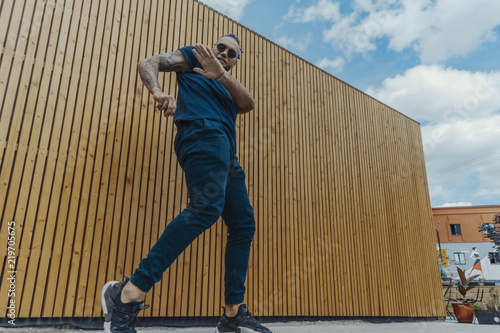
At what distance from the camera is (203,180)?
1.36 metres

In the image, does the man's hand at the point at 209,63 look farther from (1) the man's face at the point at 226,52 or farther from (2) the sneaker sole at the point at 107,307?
(2) the sneaker sole at the point at 107,307

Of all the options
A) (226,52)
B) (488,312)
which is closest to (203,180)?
(226,52)

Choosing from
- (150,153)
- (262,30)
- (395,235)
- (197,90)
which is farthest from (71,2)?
(395,235)

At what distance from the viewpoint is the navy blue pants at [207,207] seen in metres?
1.23

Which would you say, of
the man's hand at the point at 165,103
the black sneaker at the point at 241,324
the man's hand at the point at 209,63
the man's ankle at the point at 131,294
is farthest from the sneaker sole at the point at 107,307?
the man's hand at the point at 209,63

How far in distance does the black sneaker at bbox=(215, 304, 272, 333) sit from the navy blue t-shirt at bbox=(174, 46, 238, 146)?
2.77ft

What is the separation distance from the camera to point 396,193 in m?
4.33

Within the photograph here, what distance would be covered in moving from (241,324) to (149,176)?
1.20 m

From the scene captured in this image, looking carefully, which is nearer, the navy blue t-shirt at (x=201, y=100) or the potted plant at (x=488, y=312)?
the navy blue t-shirt at (x=201, y=100)

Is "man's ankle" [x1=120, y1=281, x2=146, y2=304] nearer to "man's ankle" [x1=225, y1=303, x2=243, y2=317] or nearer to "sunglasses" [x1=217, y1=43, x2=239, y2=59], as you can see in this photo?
"man's ankle" [x1=225, y1=303, x2=243, y2=317]

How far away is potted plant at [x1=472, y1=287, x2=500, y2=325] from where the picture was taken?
4.30 meters

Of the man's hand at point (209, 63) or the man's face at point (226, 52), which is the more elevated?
the man's face at point (226, 52)

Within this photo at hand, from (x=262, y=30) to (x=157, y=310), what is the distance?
277 cm

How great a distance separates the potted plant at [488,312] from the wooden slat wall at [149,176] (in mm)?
1421
